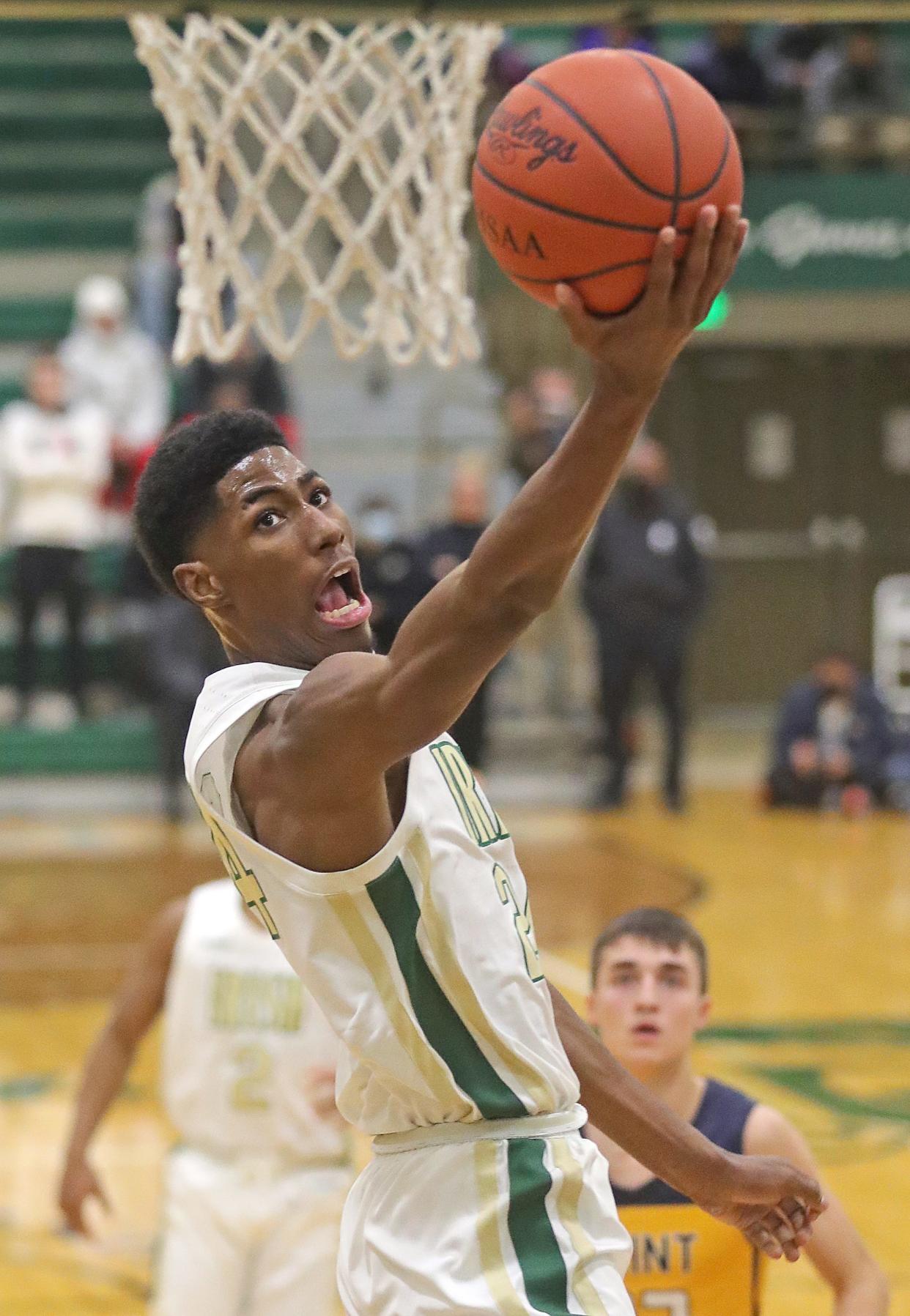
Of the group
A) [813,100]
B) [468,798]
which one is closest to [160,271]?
[813,100]

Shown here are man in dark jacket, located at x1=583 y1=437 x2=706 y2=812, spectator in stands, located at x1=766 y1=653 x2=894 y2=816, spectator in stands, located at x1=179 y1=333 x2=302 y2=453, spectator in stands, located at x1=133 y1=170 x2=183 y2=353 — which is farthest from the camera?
spectator in stands, located at x1=133 y1=170 x2=183 y2=353

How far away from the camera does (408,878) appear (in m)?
2.25

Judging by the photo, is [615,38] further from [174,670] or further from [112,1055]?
[112,1055]

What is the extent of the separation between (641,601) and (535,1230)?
957 cm

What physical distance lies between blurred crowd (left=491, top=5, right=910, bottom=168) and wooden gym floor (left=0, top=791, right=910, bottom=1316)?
15.5ft

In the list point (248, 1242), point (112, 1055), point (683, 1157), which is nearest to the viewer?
point (683, 1157)

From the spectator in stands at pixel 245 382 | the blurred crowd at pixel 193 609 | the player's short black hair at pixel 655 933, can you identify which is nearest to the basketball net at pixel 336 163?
the player's short black hair at pixel 655 933

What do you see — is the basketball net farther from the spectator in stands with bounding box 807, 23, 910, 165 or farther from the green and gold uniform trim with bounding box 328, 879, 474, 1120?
the spectator in stands with bounding box 807, 23, 910, 165

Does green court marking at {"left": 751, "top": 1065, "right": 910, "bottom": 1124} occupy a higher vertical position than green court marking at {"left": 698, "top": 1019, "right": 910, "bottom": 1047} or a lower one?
higher

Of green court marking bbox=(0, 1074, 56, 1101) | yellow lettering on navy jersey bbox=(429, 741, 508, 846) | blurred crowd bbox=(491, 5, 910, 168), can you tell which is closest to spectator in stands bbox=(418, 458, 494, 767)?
green court marking bbox=(0, 1074, 56, 1101)

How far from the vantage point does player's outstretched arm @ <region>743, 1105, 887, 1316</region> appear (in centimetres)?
315

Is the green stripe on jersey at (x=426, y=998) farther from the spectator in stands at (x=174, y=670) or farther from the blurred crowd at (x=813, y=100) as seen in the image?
the blurred crowd at (x=813, y=100)

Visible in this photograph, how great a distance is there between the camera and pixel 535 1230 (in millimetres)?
2252

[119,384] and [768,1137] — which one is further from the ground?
[119,384]
